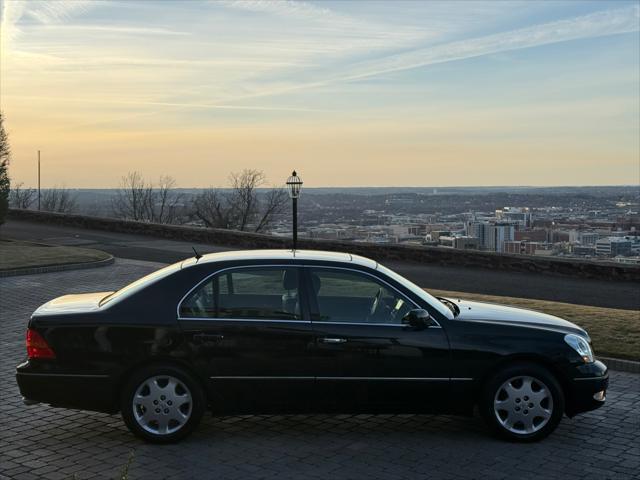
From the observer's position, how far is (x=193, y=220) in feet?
212

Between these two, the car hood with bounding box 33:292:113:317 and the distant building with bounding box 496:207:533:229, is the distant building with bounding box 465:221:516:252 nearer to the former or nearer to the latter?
the distant building with bounding box 496:207:533:229

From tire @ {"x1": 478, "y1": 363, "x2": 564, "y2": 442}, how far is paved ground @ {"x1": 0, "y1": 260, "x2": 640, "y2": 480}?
0.13 metres

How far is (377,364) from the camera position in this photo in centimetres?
621

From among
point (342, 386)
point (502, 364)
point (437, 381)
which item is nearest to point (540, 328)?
point (502, 364)

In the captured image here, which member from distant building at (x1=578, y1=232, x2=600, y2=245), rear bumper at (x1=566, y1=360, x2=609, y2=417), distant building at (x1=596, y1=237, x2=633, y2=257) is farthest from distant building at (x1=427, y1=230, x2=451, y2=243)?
rear bumper at (x1=566, y1=360, x2=609, y2=417)

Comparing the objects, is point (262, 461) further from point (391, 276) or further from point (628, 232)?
point (628, 232)

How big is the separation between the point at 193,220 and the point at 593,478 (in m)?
60.6

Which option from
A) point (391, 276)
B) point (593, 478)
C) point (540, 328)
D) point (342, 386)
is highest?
point (391, 276)

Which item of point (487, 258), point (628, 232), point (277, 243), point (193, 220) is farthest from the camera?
point (193, 220)

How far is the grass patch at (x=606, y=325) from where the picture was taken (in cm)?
948

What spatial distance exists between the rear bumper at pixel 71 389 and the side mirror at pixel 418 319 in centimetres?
240

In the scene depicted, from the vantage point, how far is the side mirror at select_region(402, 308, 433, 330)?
245 inches

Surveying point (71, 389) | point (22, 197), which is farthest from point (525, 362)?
point (22, 197)

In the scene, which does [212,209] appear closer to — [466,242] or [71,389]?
[466,242]
